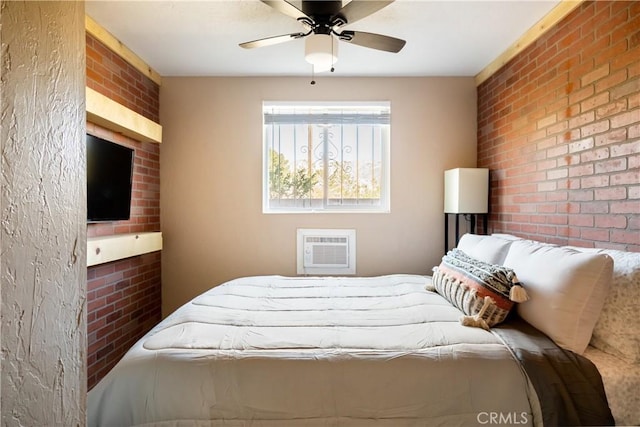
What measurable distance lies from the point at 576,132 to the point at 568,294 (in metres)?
1.07

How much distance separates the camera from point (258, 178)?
329 centimetres

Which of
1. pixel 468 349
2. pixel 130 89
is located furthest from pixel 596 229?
pixel 130 89

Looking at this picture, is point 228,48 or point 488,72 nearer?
point 228,48

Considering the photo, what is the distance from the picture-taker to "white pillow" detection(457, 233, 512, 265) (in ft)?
6.66

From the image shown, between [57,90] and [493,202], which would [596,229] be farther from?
[57,90]

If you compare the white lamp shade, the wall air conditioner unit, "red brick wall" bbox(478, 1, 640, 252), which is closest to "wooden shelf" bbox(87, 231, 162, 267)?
the wall air conditioner unit

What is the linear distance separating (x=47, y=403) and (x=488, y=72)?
3.47 meters

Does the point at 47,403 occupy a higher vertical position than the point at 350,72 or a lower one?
lower

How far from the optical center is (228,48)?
2668mm

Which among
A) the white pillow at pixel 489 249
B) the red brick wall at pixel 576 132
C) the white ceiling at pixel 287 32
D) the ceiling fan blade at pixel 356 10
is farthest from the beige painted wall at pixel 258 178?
the ceiling fan blade at pixel 356 10

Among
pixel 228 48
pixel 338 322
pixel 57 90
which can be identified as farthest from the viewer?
pixel 228 48

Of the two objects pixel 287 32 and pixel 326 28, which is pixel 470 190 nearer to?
pixel 326 28

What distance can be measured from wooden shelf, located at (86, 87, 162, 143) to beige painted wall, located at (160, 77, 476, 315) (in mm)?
412

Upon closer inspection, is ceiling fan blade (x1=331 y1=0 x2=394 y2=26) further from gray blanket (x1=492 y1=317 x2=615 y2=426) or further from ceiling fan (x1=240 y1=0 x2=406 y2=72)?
gray blanket (x1=492 y1=317 x2=615 y2=426)
